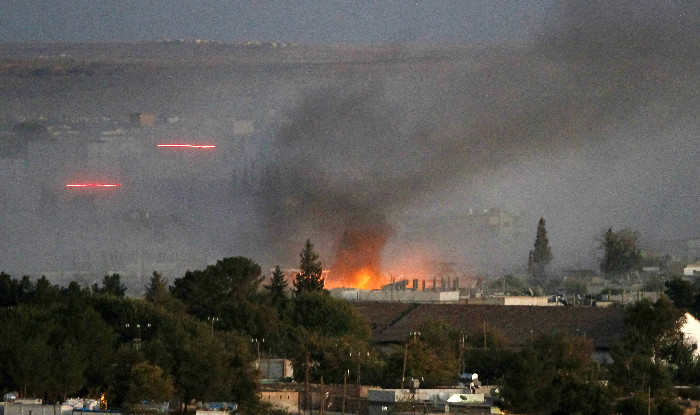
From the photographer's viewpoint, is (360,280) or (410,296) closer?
(410,296)

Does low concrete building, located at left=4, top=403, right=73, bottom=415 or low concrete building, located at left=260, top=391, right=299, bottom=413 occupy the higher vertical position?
low concrete building, located at left=260, top=391, right=299, bottom=413

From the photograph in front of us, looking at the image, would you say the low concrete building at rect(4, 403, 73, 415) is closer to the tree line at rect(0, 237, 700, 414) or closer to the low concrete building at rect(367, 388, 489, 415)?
the tree line at rect(0, 237, 700, 414)

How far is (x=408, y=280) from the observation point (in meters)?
97.2

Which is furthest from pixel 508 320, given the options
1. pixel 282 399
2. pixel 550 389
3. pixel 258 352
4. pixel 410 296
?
pixel 550 389

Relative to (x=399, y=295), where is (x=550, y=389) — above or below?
below

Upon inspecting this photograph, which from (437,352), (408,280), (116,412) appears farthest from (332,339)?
(408,280)

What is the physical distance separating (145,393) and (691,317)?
26002 mm

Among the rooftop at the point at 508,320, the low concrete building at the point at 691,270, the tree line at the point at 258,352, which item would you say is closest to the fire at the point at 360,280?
the low concrete building at the point at 691,270

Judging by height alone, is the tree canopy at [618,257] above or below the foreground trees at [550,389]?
above

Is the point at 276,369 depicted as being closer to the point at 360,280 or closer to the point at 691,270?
the point at 360,280

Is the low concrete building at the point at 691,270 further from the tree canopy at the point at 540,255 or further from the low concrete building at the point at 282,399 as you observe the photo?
the low concrete building at the point at 282,399

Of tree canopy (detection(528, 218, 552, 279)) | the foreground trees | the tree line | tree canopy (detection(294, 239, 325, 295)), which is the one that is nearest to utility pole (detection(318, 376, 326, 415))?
the tree line

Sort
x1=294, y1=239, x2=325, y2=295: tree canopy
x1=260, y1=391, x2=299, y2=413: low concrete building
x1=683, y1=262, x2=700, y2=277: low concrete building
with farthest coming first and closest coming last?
1. x1=683, y1=262, x2=700, y2=277: low concrete building
2. x1=294, y1=239, x2=325, y2=295: tree canopy
3. x1=260, y1=391, x2=299, y2=413: low concrete building

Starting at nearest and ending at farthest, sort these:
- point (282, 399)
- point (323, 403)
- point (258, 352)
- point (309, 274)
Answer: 1. point (323, 403)
2. point (282, 399)
3. point (258, 352)
4. point (309, 274)
